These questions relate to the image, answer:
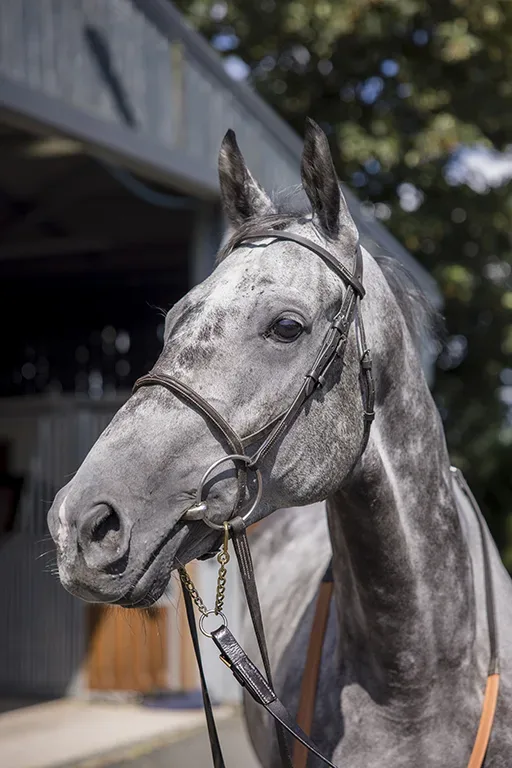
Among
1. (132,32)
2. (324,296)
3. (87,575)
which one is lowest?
(87,575)

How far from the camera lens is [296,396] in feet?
6.25

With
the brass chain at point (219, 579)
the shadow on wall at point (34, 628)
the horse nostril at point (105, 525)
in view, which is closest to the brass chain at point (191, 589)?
the brass chain at point (219, 579)

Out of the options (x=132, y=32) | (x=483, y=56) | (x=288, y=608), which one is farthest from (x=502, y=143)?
(x=288, y=608)

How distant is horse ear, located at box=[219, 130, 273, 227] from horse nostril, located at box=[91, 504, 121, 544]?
0.90 m

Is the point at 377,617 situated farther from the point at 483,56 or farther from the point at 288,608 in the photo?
the point at 483,56

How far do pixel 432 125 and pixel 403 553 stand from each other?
29.1 feet

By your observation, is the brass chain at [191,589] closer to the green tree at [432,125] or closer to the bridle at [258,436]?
the bridle at [258,436]

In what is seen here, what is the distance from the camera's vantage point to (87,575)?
168 cm

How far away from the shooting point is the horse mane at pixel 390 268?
2.12m

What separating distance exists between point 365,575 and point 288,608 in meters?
0.88

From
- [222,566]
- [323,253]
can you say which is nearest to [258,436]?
[222,566]

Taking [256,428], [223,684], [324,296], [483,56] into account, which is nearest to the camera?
[256,428]

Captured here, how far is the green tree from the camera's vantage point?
33.0 ft

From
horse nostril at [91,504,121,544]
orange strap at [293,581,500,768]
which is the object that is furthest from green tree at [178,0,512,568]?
horse nostril at [91,504,121,544]
